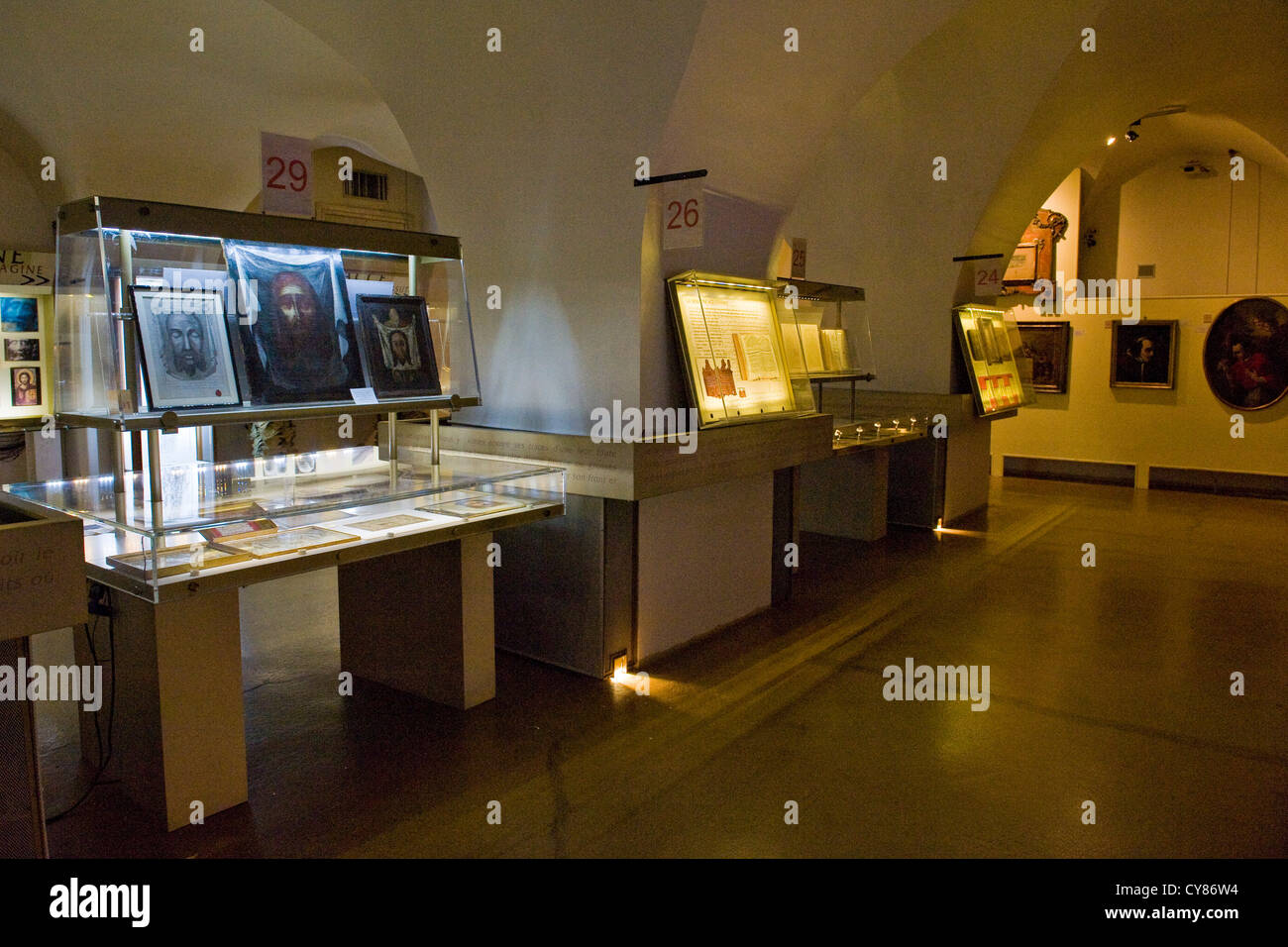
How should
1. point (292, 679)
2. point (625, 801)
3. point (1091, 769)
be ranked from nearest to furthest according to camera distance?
point (625, 801)
point (1091, 769)
point (292, 679)

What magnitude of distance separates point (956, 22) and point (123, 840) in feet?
26.1

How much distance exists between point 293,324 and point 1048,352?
11683mm

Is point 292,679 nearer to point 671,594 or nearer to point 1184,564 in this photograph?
point 671,594

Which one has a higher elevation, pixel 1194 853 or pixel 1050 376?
pixel 1050 376

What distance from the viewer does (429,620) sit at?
4430 millimetres

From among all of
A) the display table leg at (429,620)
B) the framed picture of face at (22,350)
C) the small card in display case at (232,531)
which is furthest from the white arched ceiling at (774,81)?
the framed picture of face at (22,350)

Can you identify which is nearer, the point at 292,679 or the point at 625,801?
the point at 625,801

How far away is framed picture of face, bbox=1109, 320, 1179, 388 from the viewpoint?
12.0 meters

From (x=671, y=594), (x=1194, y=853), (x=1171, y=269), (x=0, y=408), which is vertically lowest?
(x=1194, y=853)

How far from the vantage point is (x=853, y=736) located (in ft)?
13.4

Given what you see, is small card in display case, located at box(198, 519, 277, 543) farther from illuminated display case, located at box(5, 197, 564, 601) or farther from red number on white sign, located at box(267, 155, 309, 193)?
red number on white sign, located at box(267, 155, 309, 193)

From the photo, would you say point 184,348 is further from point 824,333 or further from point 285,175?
point 824,333
